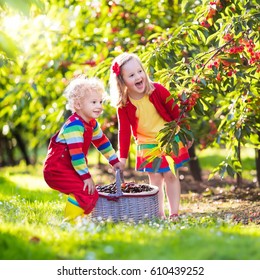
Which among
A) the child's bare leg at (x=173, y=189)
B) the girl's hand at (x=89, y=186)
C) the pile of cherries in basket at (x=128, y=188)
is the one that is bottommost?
the child's bare leg at (x=173, y=189)

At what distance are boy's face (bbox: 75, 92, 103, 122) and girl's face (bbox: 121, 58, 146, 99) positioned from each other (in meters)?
0.42

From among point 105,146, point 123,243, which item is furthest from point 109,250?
point 105,146

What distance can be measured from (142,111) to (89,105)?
69cm

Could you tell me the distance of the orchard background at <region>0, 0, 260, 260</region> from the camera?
4.70 meters

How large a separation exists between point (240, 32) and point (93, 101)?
1.25 m

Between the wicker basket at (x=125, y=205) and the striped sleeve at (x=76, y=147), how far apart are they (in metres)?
0.25

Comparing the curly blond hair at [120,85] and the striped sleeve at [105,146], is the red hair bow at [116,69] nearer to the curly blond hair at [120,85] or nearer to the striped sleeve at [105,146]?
the curly blond hair at [120,85]

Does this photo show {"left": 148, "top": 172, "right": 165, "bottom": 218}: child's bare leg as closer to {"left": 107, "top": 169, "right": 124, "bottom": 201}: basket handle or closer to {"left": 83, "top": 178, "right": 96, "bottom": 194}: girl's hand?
{"left": 107, "top": 169, "right": 124, "bottom": 201}: basket handle

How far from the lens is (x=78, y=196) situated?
15.5 ft

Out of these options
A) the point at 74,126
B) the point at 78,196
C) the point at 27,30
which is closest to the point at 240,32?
the point at 74,126

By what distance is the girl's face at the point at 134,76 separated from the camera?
16.9 ft

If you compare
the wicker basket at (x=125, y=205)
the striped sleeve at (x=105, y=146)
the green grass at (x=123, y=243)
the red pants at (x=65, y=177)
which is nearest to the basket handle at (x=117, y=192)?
the wicker basket at (x=125, y=205)
